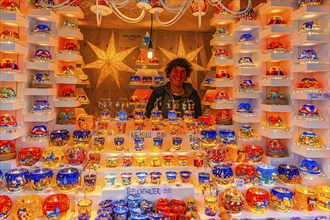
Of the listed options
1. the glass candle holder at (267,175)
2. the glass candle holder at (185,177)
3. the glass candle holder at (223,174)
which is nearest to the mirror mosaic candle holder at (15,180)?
the glass candle holder at (185,177)

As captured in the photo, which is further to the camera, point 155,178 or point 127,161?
point 127,161

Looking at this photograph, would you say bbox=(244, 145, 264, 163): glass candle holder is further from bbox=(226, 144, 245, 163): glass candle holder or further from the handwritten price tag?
the handwritten price tag

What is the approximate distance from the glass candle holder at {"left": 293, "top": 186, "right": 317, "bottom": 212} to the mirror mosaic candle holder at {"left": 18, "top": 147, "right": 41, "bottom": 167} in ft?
7.66

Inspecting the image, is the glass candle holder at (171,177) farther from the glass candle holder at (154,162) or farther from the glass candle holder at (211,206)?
the glass candle holder at (211,206)

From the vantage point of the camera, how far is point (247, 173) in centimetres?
234

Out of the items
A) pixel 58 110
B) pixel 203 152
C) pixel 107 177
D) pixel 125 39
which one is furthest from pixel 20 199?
pixel 125 39

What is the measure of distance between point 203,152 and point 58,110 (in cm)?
169

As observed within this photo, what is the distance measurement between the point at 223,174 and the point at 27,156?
5.83ft

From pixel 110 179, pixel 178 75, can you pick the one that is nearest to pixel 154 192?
pixel 110 179

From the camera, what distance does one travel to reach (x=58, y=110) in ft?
9.71

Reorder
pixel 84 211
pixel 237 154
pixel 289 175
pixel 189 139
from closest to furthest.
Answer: pixel 84 211 < pixel 289 175 < pixel 237 154 < pixel 189 139

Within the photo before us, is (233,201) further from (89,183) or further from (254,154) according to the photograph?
(89,183)

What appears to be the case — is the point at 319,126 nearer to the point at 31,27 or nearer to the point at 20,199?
the point at 20,199

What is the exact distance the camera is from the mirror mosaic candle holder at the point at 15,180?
2094mm
